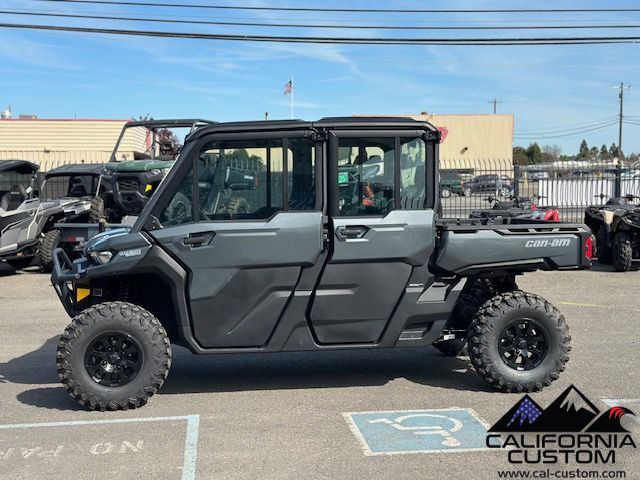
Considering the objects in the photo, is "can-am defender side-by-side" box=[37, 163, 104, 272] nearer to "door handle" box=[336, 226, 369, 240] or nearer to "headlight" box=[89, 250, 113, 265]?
"headlight" box=[89, 250, 113, 265]

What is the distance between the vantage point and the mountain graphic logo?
517 centimetres

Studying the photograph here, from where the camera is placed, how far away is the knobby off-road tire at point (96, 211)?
14.2m

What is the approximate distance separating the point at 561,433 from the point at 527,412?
1.34ft

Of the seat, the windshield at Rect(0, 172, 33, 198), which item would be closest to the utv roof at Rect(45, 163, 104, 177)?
the windshield at Rect(0, 172, 33, 198)

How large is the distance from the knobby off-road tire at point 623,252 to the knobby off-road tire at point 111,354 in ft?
34.0

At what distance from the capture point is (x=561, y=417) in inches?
214

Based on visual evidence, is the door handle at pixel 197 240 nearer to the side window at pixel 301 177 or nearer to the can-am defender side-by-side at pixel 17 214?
the side window at pixel 301 177

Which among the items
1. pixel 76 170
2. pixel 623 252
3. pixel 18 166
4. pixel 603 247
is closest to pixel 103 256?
pixel 18 166

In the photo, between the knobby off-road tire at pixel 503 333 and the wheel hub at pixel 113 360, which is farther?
the knobby off-road tire at pixel 503 333

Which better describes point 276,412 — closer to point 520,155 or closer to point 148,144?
point 148,144

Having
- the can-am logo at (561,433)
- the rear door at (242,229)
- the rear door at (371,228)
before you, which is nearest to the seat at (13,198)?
the rear door at (242,229)

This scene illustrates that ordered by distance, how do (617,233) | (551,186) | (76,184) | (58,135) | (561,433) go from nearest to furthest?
(561,433) → (617,233) → (76,184) → (551,186) → (58,135)

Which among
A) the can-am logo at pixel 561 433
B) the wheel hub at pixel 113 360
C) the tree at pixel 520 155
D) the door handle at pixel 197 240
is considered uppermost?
the tree at pixel 520 155

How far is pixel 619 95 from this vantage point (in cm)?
7794
